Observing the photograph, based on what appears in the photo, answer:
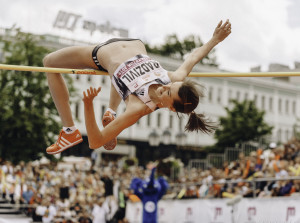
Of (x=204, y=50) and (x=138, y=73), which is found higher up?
(x=204, y=50)

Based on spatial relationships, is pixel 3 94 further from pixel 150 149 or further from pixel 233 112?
pixel 150 149

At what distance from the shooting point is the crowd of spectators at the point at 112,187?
13.9m

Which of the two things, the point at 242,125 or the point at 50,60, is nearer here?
the point at 50,60

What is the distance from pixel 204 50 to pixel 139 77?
28.4 inches

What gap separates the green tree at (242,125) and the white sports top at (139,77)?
32963 mm

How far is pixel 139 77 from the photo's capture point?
231 inches

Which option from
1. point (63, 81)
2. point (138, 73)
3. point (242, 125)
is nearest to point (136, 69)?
point (138, 73)

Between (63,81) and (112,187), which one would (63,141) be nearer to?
(63,81)

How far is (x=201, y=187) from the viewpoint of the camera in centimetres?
1645

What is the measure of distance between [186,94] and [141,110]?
43 centimetres

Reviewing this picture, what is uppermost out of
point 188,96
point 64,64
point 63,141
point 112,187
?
point 64,64

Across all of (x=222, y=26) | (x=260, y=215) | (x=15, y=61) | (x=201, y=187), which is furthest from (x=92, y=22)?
(x=222, y=26)

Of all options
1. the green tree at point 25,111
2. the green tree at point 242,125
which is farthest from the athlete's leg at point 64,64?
the green tree at point 242,125

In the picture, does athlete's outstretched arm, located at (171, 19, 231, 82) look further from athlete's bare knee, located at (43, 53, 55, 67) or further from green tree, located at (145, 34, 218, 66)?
green tree, located at (145, 34, 218, 66)
